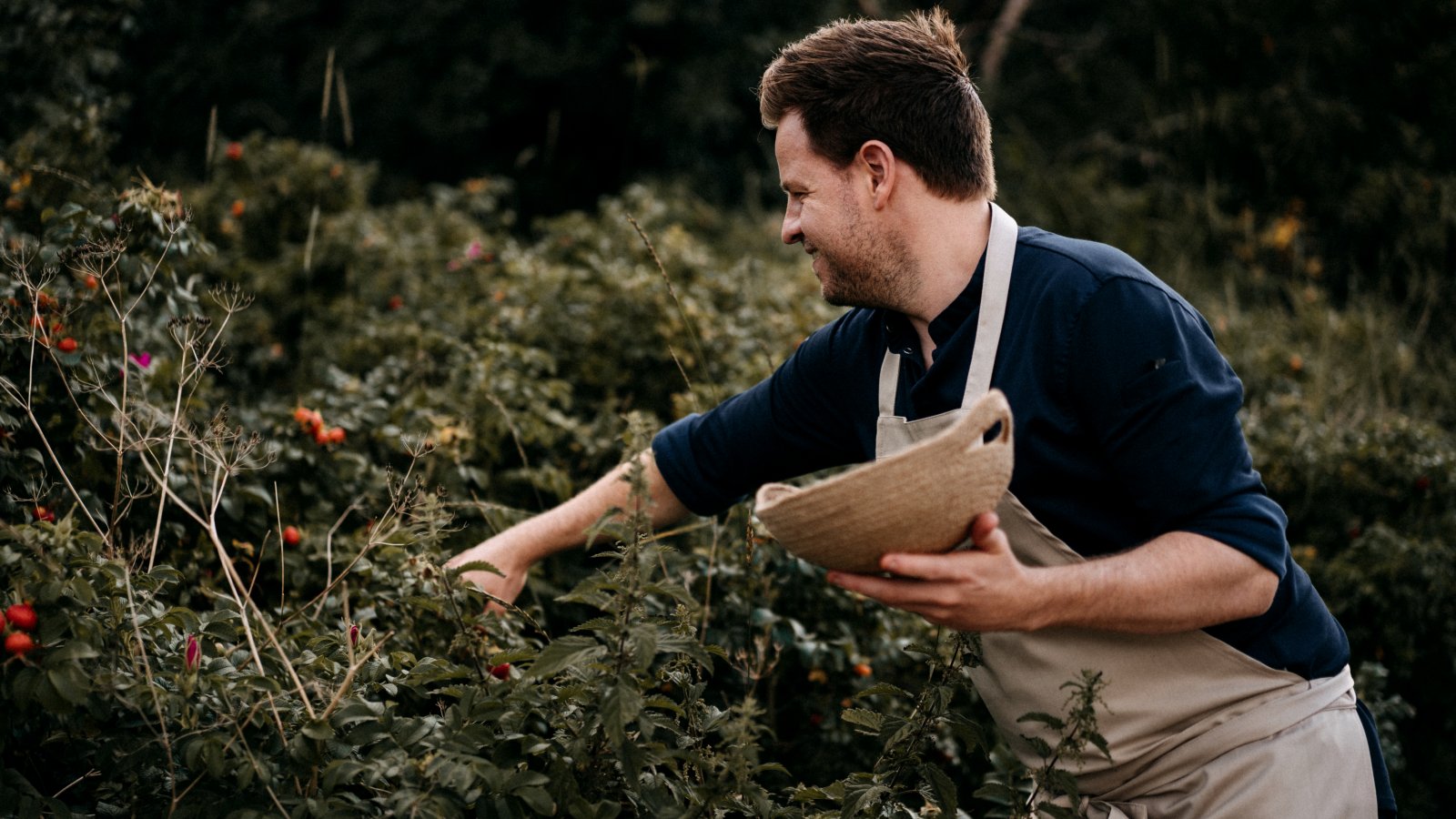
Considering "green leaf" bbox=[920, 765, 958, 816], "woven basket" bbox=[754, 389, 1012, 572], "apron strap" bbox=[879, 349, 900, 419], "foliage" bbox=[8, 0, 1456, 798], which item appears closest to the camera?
"woven basket" bbox=[754, 389, 1012, 572]

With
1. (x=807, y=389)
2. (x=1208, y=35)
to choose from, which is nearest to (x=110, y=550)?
(x=807, y=389)

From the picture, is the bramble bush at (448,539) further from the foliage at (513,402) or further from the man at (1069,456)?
the man at (1069,456)

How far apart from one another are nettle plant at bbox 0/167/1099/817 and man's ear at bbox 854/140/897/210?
23.5 inches

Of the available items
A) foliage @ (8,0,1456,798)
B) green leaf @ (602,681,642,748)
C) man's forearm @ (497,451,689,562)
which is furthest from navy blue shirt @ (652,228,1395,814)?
green leaf @ (602,681,642,748)

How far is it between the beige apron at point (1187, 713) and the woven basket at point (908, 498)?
1.17 feet

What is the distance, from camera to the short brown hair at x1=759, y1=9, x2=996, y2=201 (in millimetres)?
1829

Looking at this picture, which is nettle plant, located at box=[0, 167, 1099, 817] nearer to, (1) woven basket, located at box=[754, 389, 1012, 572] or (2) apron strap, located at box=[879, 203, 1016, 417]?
(1) woven basket, located at box=[754, 389, 1012, 572]

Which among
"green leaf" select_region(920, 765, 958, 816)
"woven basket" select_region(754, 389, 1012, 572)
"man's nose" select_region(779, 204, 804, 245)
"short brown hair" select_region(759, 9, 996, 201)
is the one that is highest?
"short brown hair" select_region(759, 9, 996, 201)

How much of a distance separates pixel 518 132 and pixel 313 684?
7.67 meters

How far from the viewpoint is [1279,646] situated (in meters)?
1.72

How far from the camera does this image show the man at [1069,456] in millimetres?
1528

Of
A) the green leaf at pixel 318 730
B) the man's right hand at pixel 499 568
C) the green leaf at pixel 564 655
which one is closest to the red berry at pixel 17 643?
the green leaf at pixel 318 730

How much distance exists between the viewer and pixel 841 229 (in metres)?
1.85

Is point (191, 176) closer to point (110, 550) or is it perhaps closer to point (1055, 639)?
point (110, 550)
